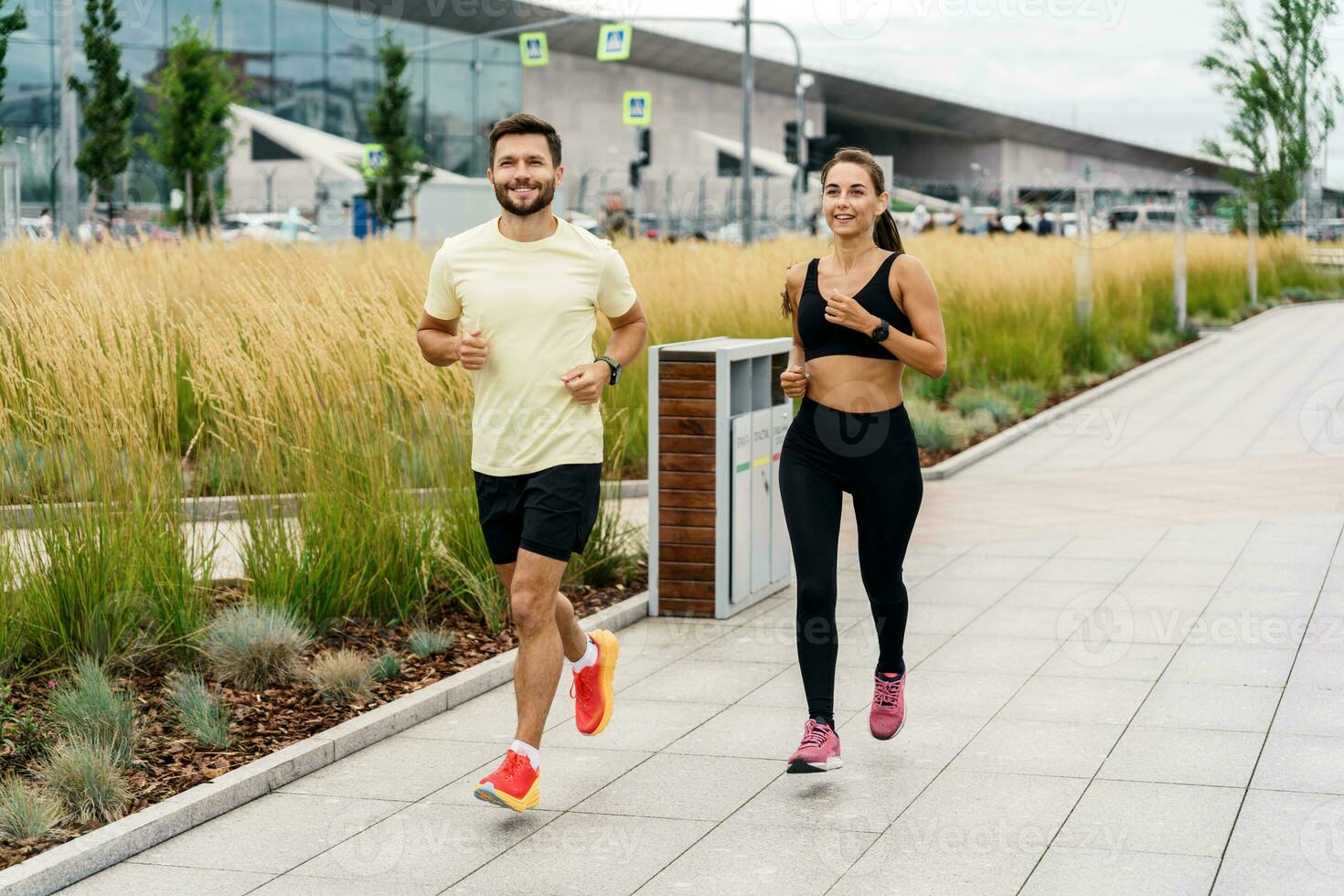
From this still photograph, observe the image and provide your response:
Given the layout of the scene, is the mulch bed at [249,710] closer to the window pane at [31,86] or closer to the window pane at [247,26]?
the window pane at [31,86]

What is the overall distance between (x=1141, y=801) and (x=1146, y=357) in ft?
57.3

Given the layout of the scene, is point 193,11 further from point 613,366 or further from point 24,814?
point 24,814

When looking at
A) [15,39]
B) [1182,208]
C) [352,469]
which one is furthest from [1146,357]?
[15,39]

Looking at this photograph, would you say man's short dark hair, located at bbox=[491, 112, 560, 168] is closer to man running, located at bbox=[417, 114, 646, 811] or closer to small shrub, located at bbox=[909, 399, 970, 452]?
man running, located at bbox=[417, 114, 646, 811]

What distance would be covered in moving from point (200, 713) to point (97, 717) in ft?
1.23

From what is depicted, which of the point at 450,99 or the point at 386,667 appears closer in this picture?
the point at 386,667

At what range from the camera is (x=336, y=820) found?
16.3 ft

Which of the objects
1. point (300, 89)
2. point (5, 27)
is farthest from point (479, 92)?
point (5, 27)

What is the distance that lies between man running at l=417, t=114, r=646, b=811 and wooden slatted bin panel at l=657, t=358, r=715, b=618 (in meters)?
2.60

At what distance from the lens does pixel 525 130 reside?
16.2 ft

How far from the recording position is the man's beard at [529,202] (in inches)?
193

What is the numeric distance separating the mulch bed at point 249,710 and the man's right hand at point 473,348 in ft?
5.13

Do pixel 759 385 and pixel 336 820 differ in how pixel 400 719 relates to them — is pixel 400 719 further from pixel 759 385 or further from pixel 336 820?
pixel 759 385

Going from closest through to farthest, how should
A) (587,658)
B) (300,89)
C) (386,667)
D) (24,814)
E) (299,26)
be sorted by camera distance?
(24,814), (587,658), (386,667), (299,26), (300,89)
